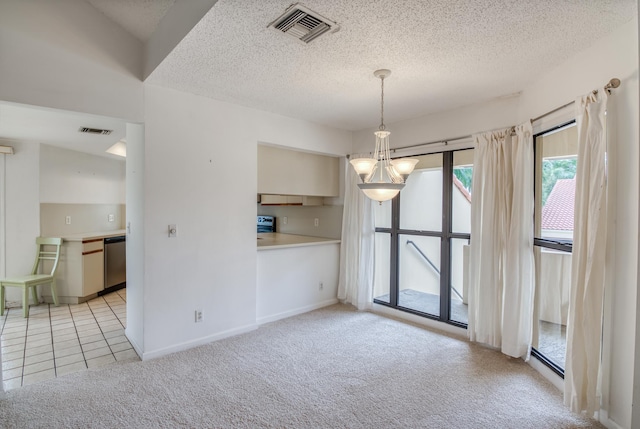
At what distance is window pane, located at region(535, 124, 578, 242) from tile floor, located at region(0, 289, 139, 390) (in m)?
3.96

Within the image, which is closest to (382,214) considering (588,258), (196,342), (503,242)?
(503,242)

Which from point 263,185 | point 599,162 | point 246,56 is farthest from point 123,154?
point 599,162

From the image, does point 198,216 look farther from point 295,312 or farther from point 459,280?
point 459,280

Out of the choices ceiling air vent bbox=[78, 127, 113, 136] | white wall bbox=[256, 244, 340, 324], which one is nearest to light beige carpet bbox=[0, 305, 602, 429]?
white wall bbox=[256, 244, 340, 324]

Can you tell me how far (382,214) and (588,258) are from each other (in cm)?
260

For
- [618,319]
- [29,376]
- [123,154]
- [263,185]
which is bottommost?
[29,376]

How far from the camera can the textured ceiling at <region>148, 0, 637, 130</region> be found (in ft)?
6.00

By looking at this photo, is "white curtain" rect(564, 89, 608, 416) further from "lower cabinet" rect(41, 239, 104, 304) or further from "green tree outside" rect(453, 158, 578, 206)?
"lower cabinet" rect(41, 239, 104, 304)

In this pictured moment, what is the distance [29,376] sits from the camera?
8.68ft

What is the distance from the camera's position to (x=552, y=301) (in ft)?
9.43

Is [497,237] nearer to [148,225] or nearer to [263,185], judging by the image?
[263,185]

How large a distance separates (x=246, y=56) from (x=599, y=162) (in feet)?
8.14

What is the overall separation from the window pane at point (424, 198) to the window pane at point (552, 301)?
3.82 feet

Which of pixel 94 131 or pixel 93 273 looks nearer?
pixel 94 131
